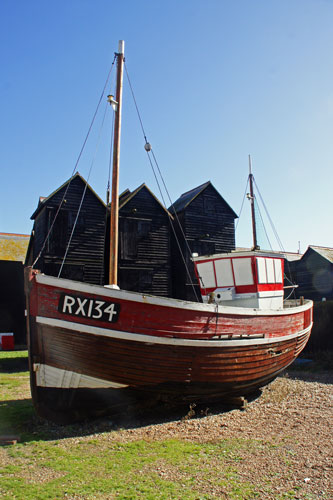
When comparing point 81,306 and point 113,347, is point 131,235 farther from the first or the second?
point 113,347

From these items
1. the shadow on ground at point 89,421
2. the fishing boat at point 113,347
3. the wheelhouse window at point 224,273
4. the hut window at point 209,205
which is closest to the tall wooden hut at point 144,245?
the hut window at point 209,205

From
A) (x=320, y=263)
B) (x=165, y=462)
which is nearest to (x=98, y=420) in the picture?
(x=165, y=462)

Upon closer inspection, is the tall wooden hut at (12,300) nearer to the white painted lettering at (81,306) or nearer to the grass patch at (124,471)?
the white painted lettering at (81,306)

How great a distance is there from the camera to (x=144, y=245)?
22.2m

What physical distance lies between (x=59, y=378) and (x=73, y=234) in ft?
46.2

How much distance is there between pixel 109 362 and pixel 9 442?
6.97 feet

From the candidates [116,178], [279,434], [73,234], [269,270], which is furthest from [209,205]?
[279,434]

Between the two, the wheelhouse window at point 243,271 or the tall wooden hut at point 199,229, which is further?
the tall wooden hut at point 199,229

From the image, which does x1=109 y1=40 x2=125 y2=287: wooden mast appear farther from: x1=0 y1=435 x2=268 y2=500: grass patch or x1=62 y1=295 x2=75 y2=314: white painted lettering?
x1=0 y1=435 x2=268 y2=500: grass patch

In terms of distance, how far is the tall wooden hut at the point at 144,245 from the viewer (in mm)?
21484

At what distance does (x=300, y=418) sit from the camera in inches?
309

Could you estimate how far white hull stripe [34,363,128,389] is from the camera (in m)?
7.13

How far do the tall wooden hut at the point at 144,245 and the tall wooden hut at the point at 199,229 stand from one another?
1.14 meters

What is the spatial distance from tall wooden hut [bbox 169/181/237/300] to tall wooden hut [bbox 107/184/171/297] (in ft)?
3.74
